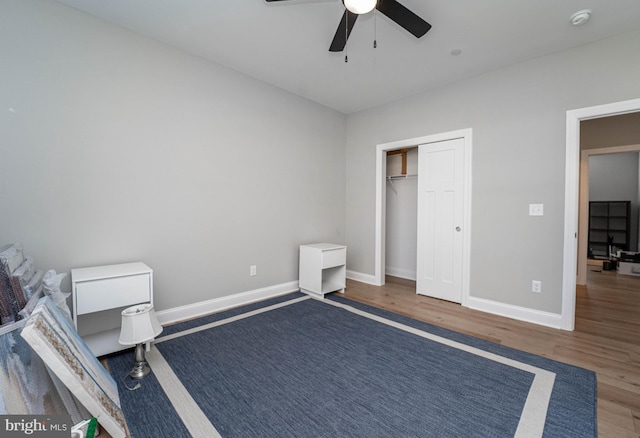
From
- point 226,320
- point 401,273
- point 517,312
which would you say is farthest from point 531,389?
point 401,273

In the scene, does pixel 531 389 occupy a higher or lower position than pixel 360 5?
lower

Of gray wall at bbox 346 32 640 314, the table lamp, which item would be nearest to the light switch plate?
gray wall at bbox 346 32 640 314

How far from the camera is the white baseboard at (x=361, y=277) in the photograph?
4.28 meters

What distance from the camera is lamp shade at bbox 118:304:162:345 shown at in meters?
1.81

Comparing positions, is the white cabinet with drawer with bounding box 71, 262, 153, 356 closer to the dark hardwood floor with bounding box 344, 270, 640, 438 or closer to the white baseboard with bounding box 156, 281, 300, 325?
the white baseboard with bounding box 156, 281, 300, 325

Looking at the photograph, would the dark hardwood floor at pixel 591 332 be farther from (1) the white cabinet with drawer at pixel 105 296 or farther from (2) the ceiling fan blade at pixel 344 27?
(2) the ceiling fan blade at pixel 344 27

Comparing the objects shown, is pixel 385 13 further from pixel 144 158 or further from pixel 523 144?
pixel 144 158

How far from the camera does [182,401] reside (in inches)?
65.2

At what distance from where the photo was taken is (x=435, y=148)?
3.59 metres

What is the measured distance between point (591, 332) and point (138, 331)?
153 inches

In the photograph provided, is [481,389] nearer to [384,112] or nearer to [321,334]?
[321,334]

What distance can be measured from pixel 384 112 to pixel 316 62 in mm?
1497

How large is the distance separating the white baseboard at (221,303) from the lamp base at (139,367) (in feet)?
2.50

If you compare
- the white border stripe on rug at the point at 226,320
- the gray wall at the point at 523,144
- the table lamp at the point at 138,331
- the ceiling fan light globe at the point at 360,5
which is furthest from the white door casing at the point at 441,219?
the table lamp at the point at 138,331
